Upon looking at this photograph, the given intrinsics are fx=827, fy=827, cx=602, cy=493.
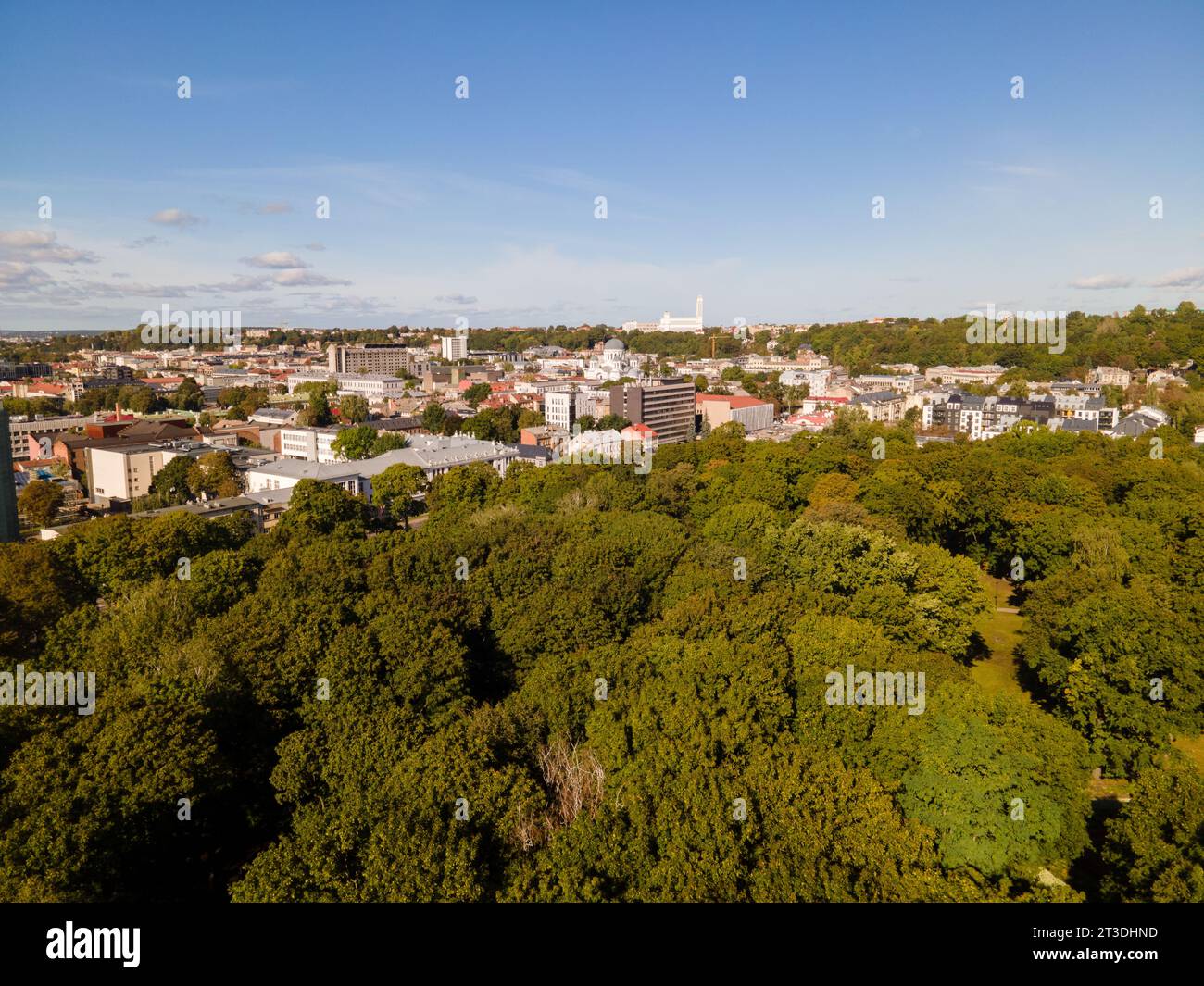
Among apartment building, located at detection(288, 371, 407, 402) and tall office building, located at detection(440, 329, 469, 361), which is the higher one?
tall office building, located at detection(440, 329, 469, 361)

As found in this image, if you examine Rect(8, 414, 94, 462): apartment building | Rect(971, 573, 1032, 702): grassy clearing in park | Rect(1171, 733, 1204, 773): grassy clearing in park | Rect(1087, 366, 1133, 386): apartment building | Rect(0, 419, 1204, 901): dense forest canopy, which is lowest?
Rect(1171, 733, 1204, 773): grassy clearing in park

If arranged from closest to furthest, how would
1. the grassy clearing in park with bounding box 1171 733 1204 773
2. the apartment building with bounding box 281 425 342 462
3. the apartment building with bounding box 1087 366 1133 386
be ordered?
the grassy clearing in park with bounding box 1171 733 1204 773
the apartment building with bounding box 281 425 342 462
the apartment building with bounding box 1087 366 1133 386

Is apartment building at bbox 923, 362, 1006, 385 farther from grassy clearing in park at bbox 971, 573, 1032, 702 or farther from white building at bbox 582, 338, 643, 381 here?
grassy clearing in park at bbox 971, 573, 1032, 702

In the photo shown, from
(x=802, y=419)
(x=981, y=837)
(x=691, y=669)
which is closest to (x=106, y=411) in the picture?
(x=802, y=419)

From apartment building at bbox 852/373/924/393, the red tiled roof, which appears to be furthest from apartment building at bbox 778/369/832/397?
the red tiled roof

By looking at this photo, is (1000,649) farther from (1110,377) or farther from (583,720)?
A: (1110,377)

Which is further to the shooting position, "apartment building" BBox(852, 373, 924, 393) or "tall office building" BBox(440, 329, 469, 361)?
"tall office building" BBox(440, 329, 469, 361)
